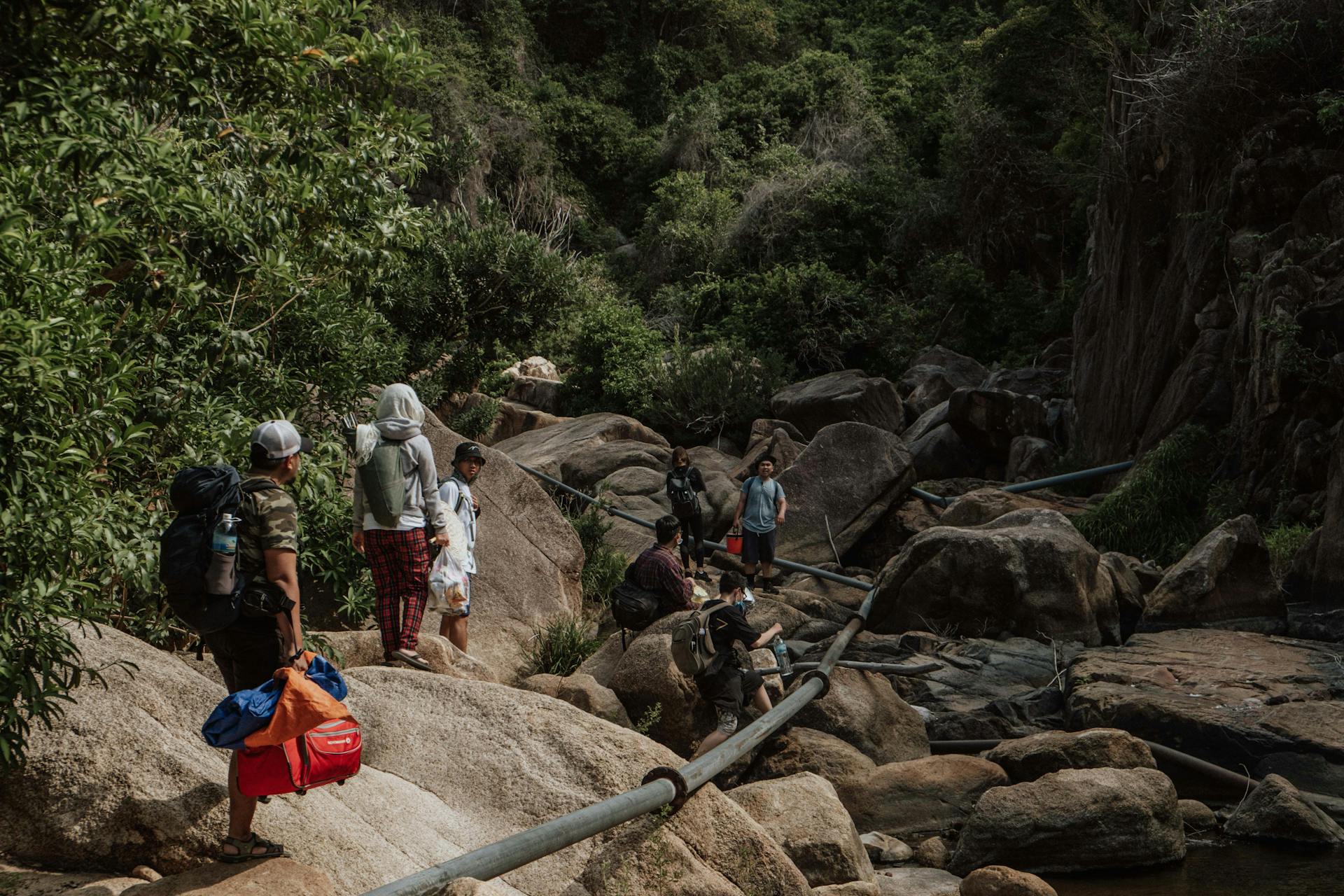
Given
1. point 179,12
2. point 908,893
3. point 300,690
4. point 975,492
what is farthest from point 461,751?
point 975,492

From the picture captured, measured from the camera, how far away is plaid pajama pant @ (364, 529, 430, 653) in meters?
6.99

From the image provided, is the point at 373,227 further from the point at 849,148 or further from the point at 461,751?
the point at 849,148

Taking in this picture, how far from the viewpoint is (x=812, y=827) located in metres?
6.29

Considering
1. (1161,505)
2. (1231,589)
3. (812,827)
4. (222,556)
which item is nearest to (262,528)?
(222,556)

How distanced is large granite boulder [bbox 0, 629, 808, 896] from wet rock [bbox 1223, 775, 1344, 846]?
406cm

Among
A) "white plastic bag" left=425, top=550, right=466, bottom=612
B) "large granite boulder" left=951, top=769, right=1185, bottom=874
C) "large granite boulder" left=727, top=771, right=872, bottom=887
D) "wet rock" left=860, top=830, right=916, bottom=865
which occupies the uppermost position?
"white plastic bag" left=425, top=550, right=466, bottom=612

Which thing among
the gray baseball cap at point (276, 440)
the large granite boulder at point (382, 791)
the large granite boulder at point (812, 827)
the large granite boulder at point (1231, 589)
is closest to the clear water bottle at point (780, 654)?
the large granite boulder at point (812, 827)

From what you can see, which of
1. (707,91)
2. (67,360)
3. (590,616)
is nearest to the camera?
→ (67,360)

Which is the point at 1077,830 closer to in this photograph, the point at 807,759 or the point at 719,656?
the point at 807,759

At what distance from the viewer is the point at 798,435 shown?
872 inches

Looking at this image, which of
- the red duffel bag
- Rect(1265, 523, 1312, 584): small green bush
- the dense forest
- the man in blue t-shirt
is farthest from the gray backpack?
Rect(1265, 523, 1312, 584): small green bush

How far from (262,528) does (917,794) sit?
532 cm

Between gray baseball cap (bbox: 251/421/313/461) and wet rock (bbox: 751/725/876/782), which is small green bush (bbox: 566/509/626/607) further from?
gray baseball cap (bbox: 251/421/313/461)

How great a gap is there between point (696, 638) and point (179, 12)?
14.5 ft
